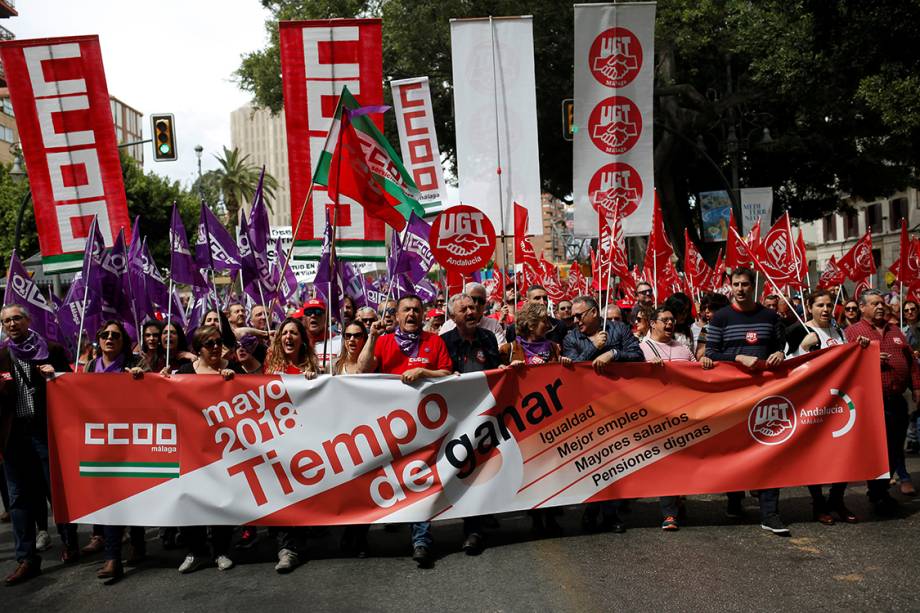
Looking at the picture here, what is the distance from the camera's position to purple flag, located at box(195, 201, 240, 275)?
10.6 m

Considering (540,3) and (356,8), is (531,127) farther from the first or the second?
(356,8)

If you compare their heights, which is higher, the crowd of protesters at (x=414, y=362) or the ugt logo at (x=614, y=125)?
the ugt logo at (x=614, y=125)

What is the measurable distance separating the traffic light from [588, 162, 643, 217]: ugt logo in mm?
8095

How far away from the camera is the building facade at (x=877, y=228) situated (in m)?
53.6

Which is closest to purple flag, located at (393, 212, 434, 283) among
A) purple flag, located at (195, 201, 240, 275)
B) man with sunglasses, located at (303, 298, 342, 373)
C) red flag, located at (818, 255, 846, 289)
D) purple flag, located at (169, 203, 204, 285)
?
purple flag, located at (195, 201, 240, 275)

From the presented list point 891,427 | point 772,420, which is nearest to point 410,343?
point 772,420

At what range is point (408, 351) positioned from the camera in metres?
6.51

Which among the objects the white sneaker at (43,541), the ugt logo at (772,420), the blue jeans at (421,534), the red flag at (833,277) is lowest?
the white sneaker at (43,541)

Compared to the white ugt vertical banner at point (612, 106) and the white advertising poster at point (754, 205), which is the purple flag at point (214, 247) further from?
the white advertising poster at point (754, 205)

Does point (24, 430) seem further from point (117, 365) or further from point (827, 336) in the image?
point (827, 336)

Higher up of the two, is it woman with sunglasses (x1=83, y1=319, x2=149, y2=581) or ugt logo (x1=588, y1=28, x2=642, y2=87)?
ugt logo (x1=588, y1=28, x2=642, y2=87)

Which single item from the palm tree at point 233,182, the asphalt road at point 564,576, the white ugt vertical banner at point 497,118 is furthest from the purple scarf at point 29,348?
the palm tree at point 233,182

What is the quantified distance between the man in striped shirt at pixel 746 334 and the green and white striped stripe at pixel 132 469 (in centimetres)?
386

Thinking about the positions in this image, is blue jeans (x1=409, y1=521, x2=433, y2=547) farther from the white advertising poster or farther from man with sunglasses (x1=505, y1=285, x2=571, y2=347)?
the white advertising poster
